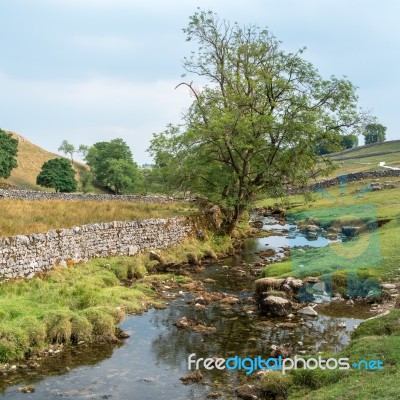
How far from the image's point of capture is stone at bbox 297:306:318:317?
57.1 ft

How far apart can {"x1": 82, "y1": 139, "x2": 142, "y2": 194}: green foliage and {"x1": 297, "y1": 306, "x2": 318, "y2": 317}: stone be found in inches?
3202

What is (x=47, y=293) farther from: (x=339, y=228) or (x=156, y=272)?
(x=339, y=228)

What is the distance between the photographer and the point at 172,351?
14305 millimetres

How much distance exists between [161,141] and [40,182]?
210 feet

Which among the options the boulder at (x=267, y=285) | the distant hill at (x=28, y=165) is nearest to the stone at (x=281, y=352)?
the boulder at (x=267, y=285)

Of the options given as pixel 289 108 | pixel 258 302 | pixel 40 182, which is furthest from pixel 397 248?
pixel 40 182

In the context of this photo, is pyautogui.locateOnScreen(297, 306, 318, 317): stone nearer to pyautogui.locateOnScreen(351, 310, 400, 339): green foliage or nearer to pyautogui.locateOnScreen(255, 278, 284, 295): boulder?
pyautogui.locateOnScreen(255, 278, 284, 295): boulder

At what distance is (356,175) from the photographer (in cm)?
7156

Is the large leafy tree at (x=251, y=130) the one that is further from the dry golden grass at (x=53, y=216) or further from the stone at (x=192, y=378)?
the stone at (x=192, y=378)

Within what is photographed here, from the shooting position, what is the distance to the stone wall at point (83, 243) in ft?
61.9

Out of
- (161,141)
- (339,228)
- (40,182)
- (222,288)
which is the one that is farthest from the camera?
(40,182)

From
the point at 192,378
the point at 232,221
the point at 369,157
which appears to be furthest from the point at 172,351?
the point at 369,157

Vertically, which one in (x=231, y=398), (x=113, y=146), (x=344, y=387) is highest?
(x=113, y=146)

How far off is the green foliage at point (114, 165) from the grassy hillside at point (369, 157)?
43.2 metres
